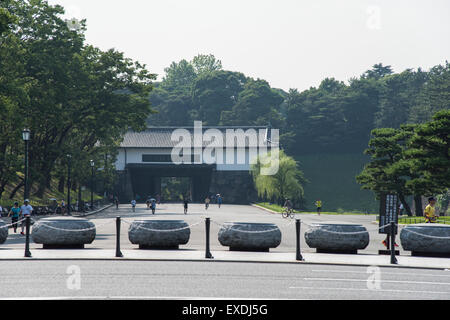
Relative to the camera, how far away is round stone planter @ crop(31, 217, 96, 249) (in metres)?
18.6

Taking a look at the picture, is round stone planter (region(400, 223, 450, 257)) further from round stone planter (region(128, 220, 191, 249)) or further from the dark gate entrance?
the dark gate entrance

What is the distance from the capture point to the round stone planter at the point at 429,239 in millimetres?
17688

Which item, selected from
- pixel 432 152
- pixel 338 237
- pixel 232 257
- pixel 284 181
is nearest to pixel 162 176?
pixel 284 181

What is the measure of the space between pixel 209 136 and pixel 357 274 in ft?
256

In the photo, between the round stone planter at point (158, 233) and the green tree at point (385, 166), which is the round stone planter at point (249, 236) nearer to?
the round stone planter at point (158, 233)

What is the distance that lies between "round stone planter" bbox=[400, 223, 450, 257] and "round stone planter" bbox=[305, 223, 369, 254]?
1.30 meters

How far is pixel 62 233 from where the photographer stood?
18.6 metres

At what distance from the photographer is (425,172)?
4075 cm

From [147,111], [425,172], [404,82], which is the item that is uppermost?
[404,82]

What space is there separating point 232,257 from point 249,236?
1.82 meters

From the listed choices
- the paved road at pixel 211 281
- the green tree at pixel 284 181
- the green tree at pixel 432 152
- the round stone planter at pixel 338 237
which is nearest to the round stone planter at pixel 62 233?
the paved road at pixel 211 281

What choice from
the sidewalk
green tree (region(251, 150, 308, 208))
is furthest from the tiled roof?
the sidewalk

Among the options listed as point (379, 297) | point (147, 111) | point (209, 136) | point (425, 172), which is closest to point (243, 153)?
point (209, 136)
